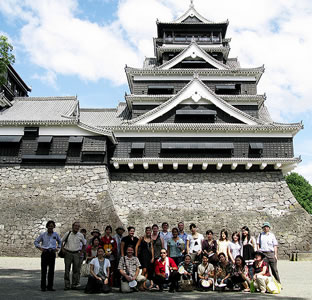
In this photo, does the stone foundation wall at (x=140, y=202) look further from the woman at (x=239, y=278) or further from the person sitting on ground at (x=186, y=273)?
the woman at (x=239, y=278)

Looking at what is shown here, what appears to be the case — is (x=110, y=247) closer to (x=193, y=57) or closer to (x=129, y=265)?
(x=129, y=265)

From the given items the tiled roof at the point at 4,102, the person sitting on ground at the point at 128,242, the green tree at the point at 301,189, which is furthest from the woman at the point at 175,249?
the green tree at the point at 301,189

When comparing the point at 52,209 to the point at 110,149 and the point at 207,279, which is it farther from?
the point at 207,279

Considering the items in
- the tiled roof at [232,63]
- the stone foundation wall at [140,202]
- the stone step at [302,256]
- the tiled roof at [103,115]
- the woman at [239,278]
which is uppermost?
the tiled roof at [232,63]

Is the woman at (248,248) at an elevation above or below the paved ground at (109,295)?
above

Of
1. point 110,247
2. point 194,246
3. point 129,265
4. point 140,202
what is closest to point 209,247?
point 194,246

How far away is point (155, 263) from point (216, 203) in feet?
34.3

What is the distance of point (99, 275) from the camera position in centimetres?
751

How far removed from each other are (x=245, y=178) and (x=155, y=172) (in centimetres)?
517

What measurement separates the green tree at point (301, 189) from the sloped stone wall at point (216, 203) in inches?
1279

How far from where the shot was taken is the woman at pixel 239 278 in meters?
7.83

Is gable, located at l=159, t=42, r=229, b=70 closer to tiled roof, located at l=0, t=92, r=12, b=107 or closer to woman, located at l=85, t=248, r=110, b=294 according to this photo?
tiled roof, located at l=0, t=92, r=12, b=107

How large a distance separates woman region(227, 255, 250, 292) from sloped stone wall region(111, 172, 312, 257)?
30.4ft

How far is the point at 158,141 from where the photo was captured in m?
19.0
